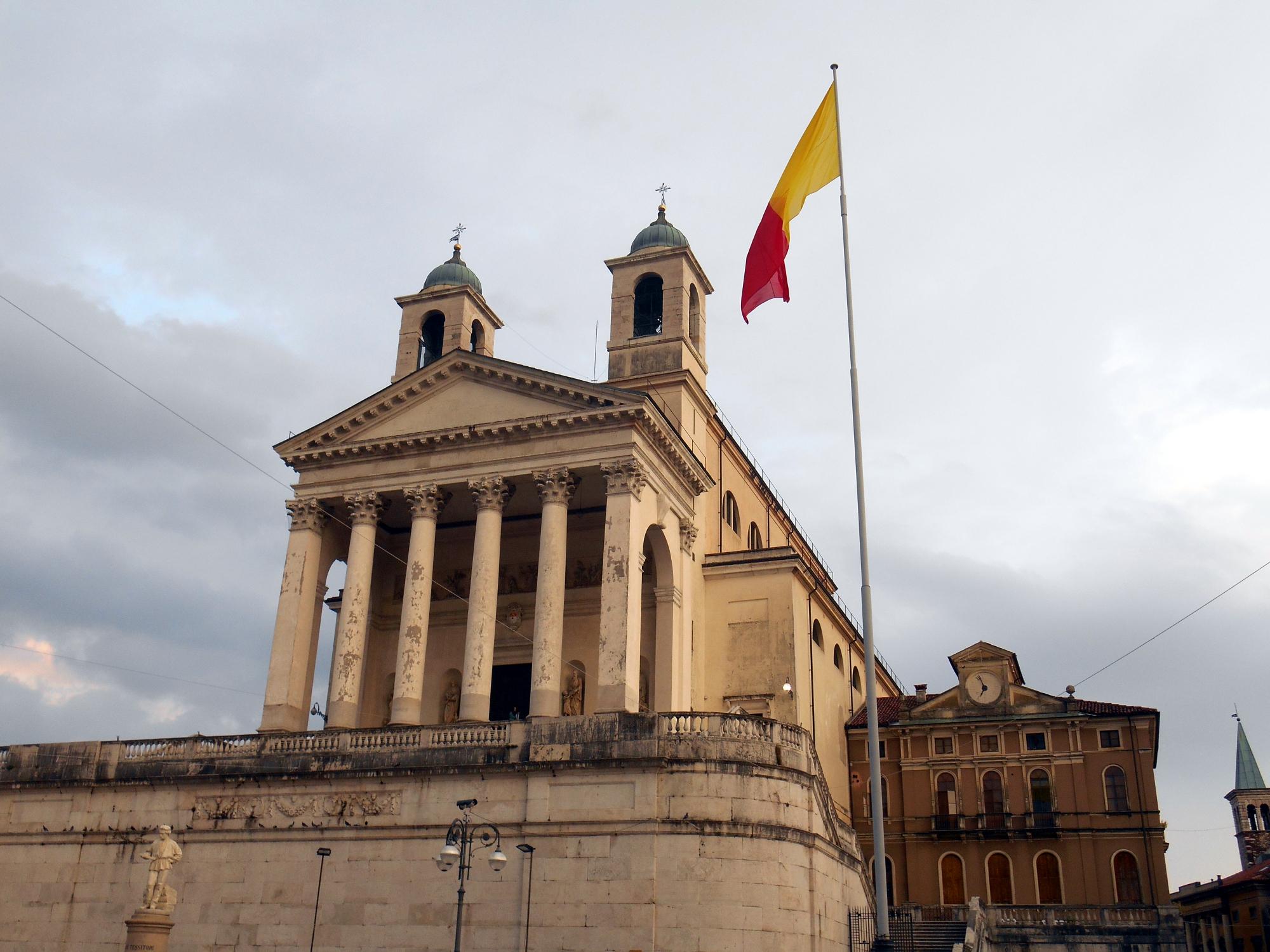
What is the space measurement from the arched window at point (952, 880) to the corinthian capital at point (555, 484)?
20497 millimetres

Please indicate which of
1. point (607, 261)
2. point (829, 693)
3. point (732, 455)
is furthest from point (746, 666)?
point (607, 261)

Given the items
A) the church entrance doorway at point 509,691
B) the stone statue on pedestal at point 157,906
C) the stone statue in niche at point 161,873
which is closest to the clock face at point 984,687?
the church entrance doorway at point 509,691

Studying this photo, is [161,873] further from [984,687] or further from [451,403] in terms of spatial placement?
[984,687]

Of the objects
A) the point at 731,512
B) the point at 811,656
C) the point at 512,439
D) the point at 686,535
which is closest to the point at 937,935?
the point at 811,656

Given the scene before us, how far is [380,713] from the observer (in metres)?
45.4

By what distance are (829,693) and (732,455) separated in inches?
423

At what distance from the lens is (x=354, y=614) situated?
40312 mm

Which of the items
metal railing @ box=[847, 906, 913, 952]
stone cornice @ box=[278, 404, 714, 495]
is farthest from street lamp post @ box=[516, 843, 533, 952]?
stone cornice @ box=[278, 404, 714, 495]

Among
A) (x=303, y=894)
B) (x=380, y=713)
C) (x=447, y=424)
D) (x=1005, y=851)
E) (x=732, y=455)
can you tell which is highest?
(x=732, y=455)

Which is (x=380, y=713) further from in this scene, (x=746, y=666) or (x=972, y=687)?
(x=972, y=687)

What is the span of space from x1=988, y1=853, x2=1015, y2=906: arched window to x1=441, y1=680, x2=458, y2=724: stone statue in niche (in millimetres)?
20689

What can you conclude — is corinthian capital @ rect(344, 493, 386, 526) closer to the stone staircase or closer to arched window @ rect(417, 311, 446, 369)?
arched window @ rect(417, 311, 446, 369)

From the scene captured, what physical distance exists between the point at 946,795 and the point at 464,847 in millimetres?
27295

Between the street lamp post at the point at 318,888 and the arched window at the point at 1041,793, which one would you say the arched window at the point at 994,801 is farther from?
the street lamp post at the point at 318,888
